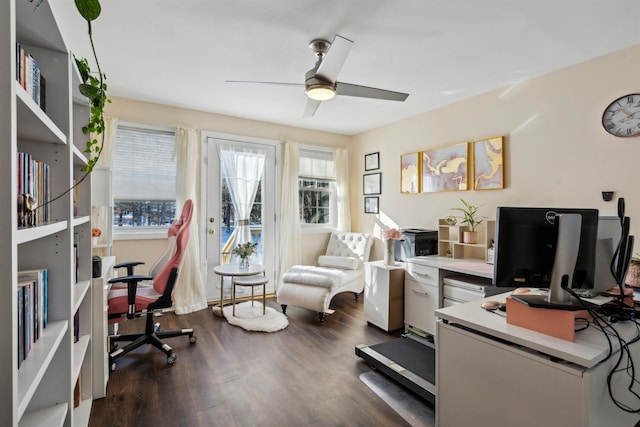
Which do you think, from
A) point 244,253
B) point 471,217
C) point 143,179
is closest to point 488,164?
point 471,217

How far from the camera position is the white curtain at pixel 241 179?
4.28 metres

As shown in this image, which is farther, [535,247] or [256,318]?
[256,318]

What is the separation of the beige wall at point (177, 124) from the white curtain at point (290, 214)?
0.84 ft

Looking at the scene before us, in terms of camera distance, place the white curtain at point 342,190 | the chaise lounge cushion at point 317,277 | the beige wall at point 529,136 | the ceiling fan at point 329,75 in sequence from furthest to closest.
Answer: the white curtain at point 342,190 < the chaise lounge cushion at point 317,277 < the beige wall at point 529,136 < the ceiling fan at point 329,75

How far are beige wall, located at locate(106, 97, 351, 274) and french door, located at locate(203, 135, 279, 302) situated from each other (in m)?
0.15

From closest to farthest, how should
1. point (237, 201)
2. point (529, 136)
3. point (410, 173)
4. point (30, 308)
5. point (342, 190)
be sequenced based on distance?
point (30, 308)
point (529, 136)
point (410, 173)
point (237, 201)
point (342, 190)

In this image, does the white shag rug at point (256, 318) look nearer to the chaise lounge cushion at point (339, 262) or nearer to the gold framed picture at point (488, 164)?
the chaise lounge cushion at point (339, 262)

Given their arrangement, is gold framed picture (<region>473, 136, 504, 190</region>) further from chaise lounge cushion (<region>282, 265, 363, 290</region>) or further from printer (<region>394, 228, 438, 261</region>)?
chaise lounge cushion (<region>282, 265, 363, 290</region>)

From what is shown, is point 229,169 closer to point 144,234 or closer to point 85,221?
point 144,234

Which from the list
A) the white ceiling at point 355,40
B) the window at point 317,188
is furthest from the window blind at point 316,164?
the white ceiling at point 355,40

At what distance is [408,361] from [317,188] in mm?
3154

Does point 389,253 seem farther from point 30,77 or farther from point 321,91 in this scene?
point 30,77

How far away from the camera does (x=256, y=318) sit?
3.50 meters

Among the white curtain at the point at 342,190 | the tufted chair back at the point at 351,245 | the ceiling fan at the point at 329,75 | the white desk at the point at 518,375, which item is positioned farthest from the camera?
the white curtain at the point at 342,190
